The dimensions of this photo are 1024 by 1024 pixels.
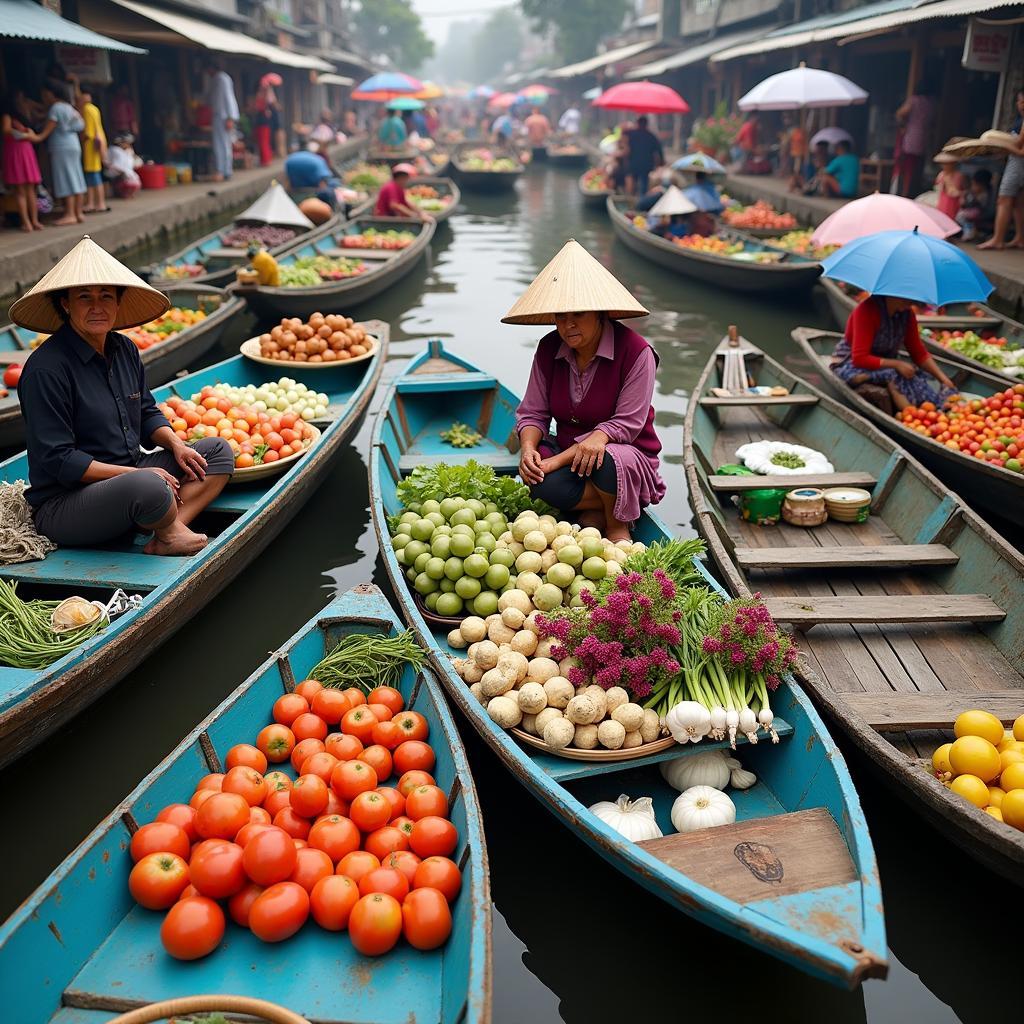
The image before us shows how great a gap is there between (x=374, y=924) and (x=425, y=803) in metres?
0.43

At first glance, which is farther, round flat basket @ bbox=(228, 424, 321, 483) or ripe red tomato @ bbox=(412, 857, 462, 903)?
round flat basket @ bbox=(228, 424, 321, 483)

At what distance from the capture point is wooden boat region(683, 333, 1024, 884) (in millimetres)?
2840

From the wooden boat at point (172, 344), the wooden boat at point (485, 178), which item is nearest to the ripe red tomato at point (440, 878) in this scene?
the wooden boat at point (172, 344)

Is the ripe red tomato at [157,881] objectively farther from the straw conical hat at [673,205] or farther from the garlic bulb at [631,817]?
the straw conical hat at [673,205]

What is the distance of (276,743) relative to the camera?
9.73 feet

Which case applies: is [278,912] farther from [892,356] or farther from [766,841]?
[892,356]

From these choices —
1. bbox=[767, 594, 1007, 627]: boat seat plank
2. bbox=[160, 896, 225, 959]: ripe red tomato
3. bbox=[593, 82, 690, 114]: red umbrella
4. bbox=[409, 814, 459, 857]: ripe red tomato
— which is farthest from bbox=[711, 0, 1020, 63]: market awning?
bbox=[160, 896, 225, 959]: ripe red tomato

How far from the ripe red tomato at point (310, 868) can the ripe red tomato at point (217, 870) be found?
0.14m

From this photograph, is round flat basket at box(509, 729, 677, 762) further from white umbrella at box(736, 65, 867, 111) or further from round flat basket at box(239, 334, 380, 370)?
white umbrella at box(736, 65, 867, 111)

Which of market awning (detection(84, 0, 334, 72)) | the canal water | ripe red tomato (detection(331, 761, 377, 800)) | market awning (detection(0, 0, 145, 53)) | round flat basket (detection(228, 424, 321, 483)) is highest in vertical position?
market awning (detection(84, 0, 334, 72))

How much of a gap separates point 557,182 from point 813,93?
11881 mm

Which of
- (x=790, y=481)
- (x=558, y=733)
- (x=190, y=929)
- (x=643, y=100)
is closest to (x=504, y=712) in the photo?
(x=558, y=733)

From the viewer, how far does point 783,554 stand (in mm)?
4148

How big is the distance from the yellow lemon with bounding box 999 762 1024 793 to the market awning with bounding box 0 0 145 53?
10343mm
